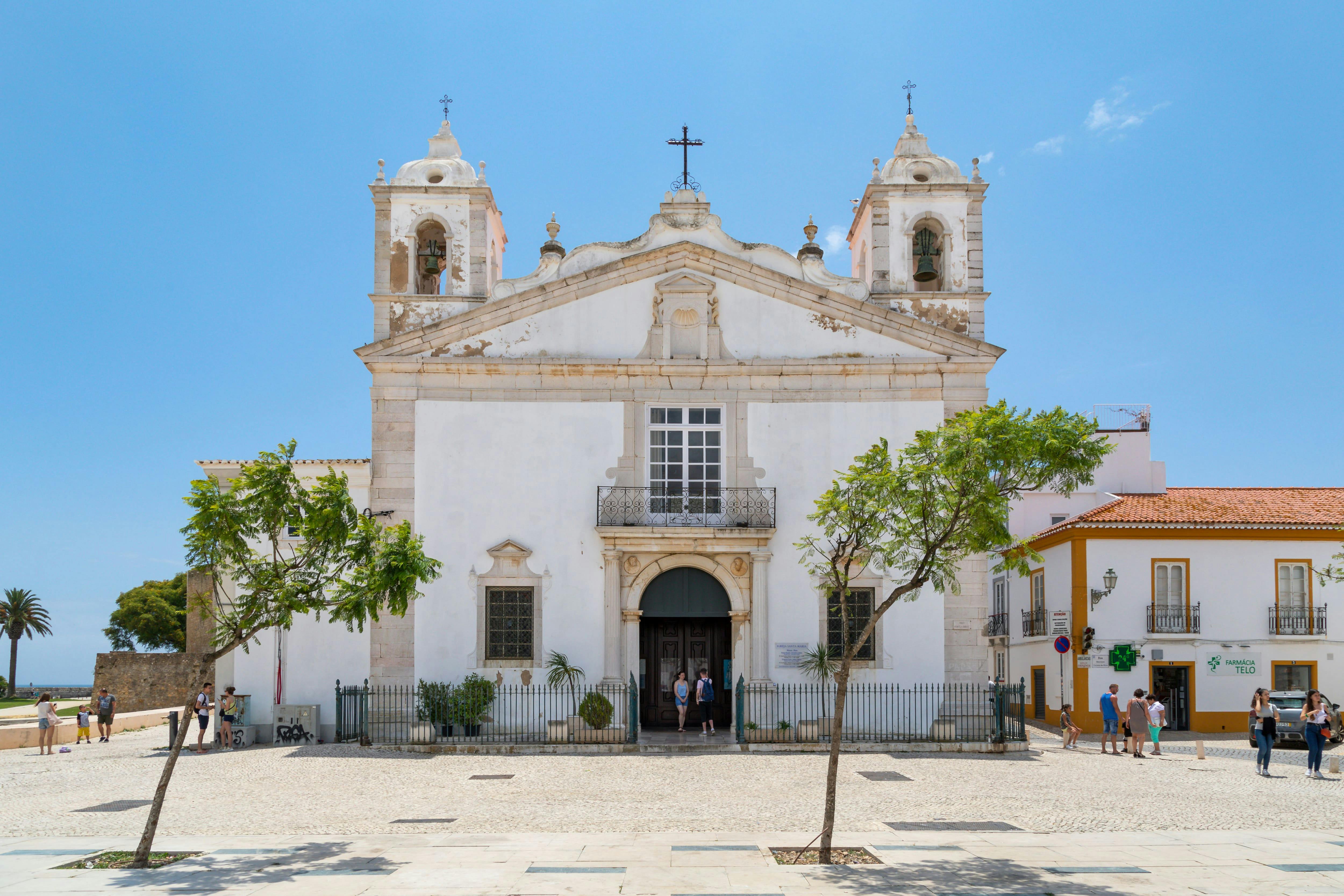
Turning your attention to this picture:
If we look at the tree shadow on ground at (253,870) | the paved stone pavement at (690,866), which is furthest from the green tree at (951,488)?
the tree shadow on ground at (253,870)

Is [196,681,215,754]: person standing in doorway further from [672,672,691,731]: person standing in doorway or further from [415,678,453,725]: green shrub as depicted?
[672,672,691,731]: person standing in doorway

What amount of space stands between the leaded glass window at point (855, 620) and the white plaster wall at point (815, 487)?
22cm

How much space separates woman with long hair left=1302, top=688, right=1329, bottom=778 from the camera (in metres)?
17.2

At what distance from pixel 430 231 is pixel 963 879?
18056 mm

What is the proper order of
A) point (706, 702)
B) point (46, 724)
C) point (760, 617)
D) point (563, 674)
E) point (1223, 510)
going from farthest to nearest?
point (1223, 510) < point (46, 724) < point (706, 702) < point (760, 617) < point (563, 674)

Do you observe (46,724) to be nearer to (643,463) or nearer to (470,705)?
(470,705)

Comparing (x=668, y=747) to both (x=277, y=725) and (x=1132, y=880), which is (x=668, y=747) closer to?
(x=277, y=725)

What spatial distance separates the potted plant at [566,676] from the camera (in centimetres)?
2086

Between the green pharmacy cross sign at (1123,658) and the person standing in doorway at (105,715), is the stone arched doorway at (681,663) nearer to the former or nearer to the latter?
the green pharmacy cross sign at (1123,658)

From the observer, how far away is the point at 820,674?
20984mm

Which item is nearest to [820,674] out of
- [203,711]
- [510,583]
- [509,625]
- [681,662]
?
[681,662]

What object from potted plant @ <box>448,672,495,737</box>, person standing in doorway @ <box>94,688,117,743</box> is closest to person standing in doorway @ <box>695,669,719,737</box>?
potted plant @ <box>448,672,495,737</box>

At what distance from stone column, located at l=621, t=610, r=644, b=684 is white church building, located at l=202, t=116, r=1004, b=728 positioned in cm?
6

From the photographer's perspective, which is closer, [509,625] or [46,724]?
[509,625]
